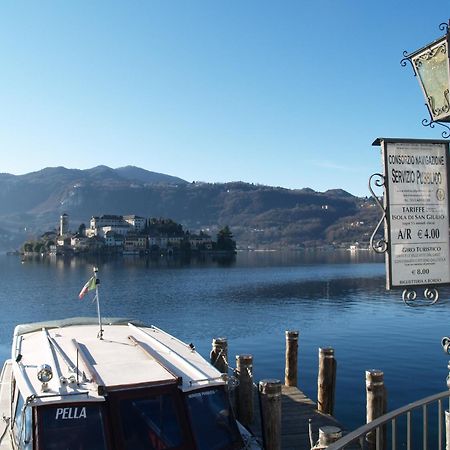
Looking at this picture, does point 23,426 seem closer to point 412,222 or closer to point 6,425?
point 6,425

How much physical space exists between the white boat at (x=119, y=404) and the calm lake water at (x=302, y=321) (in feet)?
34.6

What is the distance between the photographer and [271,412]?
1334 centimetres

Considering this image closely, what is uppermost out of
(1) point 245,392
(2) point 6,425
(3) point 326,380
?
(2) point 6,425

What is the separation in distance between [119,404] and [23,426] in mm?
1895

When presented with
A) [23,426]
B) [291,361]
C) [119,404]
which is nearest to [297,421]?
[291,361]

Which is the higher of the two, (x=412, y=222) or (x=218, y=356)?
(x=412, y=222)

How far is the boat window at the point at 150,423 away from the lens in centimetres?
1010

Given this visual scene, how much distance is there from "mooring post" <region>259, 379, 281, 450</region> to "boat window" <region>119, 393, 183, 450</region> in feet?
11.5

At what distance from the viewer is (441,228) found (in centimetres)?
771

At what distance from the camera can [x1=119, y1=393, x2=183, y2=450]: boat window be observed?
10.1 metres

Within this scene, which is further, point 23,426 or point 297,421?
point 297,421

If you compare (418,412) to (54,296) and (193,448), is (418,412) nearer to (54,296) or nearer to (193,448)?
(193,448)

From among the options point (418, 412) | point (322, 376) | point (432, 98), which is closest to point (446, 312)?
point (418, 412)

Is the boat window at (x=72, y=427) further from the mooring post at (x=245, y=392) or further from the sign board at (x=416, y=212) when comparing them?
the mooring post at (x=245, y=392)
